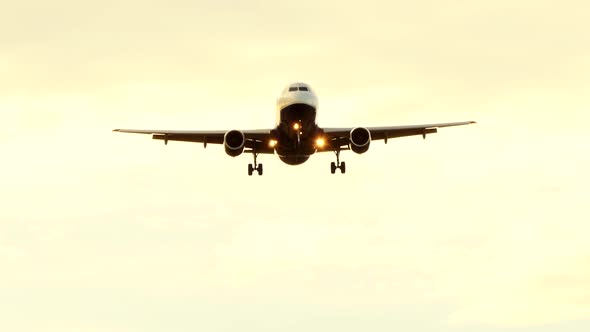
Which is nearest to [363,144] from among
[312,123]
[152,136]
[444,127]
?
[312,123]

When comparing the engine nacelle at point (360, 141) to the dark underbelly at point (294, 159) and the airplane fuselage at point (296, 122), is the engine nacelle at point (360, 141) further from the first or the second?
the dark underbelly at point (294, 159)

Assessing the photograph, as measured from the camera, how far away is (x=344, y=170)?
2931 inches

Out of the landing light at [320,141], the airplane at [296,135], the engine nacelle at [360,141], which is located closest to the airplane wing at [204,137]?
the airplane at [296,135]

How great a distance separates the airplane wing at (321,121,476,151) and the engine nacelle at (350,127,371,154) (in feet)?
5.13

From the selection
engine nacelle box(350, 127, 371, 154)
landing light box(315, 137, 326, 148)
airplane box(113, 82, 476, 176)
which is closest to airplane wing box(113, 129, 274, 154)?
airplane box(113, 82, 476, 176)

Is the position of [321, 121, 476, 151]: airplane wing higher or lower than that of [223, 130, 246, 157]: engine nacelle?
higher

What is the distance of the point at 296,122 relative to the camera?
6706 cm

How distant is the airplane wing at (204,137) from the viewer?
7125 centimetres

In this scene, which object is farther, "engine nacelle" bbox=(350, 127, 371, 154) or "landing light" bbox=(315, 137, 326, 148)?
"landing light" bbox=(315, 137, 326, 148)

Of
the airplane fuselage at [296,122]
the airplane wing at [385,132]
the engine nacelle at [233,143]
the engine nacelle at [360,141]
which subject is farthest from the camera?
the airplane wing at [385,132]

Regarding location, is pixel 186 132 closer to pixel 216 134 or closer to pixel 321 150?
pixel 216 134

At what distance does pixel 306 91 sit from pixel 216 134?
790cm

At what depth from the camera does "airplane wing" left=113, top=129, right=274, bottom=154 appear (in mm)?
71250

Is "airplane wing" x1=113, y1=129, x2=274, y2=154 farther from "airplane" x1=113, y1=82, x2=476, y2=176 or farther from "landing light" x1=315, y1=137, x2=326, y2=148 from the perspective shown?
"landing light" x1=315, y1=137, x2=326, y2=148
